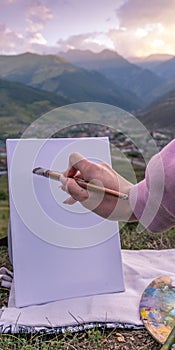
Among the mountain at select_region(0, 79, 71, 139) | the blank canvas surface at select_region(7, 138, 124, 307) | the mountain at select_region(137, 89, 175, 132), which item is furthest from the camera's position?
the mountain at select_region(0, 79, 71, 139)

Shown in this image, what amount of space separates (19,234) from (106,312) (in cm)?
41

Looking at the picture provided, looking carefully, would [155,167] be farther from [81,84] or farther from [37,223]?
[81,84]

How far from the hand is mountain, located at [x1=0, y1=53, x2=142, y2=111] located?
7.09 meters

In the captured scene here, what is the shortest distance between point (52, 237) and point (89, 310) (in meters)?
0.29

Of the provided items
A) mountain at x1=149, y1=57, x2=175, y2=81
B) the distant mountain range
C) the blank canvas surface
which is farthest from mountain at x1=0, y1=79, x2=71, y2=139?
the blank canvas surface

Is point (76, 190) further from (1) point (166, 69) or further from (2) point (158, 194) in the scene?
(1) point (166, 69)

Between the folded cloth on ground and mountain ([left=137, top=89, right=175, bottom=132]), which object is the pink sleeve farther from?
mountain ([left=137, top=89, right=175, bottom=132])

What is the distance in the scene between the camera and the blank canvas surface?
4.50ft

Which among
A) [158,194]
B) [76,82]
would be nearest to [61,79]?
[76,82]

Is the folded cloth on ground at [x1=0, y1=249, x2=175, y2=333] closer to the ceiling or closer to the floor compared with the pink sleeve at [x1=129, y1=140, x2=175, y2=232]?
closer to the floor

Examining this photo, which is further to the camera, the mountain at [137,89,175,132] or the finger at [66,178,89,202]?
the mountain at [137,89,175,132]

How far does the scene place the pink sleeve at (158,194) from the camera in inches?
33.1

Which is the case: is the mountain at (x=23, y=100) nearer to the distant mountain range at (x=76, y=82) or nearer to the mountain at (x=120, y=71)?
the distant mountain range at (x=76, y=82)

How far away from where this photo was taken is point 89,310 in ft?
4.20
